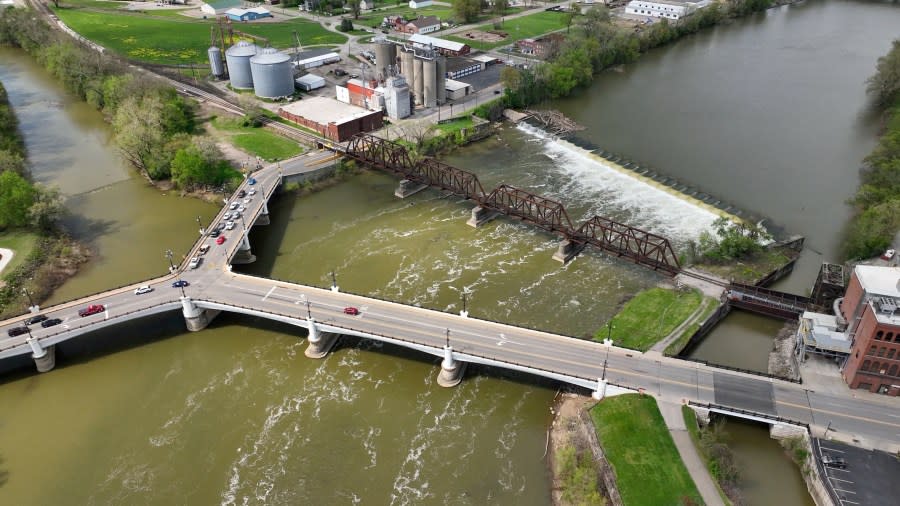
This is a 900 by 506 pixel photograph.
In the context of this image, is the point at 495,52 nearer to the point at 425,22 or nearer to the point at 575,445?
the point at 425,22

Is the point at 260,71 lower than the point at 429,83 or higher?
higher

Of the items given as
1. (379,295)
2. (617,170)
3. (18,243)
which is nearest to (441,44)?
(617,170)

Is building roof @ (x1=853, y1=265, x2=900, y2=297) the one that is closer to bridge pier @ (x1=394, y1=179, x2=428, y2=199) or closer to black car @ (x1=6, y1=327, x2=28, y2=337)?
bridge pier @ (x1=394, y1=179, x2=428, y2=199)

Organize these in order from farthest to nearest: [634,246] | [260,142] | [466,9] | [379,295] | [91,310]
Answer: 1. [466,9]
2. [260,142]
3. [634,246]
4. [379,295]
5. [91,310]

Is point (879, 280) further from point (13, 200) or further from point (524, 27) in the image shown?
point (524, 27)

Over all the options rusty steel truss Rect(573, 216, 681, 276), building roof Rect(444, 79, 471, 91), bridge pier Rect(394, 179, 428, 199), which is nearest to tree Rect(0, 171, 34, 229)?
bridge pier Rect(394, 179, 428, 199)

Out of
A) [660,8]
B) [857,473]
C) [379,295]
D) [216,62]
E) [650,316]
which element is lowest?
[857,473]

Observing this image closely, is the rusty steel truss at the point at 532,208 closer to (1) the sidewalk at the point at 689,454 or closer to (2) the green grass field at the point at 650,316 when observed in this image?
(2) the green grass field at the point at 650,316
